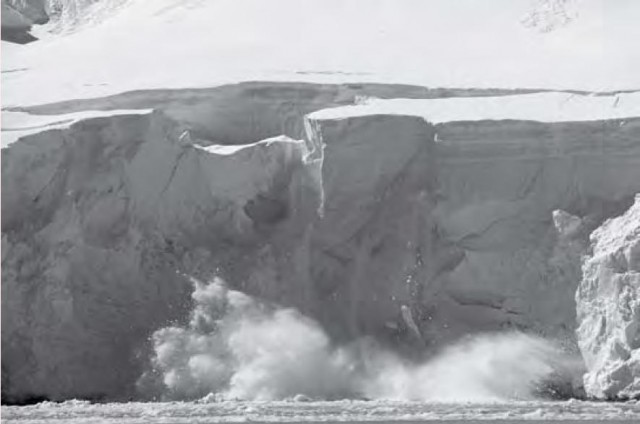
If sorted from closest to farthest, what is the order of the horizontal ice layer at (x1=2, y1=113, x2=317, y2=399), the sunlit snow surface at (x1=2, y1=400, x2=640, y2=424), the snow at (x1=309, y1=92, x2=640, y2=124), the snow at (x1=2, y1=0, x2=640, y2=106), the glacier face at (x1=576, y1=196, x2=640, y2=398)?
1. the sunlit snow surface at (x1=2, y1=400, x2=640, y2=424)
2. the glacier face at (x1=576, y1=196, x2=640, y2=398)
3. the horizontal ice layer at (x1=2, y1=113, x2=317, y2=399)
4. the snow at (x1=309, y1=92, x2=640, y2=124)
5. the snow at (x1=2, y1=0, x2=640, y2=106)

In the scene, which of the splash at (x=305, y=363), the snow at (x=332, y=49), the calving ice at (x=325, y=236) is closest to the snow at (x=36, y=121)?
the calving ice at (x=325, y=236)

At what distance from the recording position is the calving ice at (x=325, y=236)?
13.9 metres

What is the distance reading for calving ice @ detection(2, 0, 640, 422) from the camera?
13875 millimetres

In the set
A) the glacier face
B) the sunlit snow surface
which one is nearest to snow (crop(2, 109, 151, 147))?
the sunlit snow surface

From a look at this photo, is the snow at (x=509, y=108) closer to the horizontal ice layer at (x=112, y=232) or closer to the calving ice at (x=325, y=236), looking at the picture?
the calving ice at (x=325, y=236)

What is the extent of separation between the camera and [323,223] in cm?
1476

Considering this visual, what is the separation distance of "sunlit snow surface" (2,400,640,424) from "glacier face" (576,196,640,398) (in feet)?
1.16

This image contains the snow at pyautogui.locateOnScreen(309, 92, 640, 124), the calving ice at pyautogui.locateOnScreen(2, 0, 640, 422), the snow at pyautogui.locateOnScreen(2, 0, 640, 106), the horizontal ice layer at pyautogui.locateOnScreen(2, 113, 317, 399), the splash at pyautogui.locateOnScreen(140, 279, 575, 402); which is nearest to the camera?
the splash at pyautogui.locateOnScreen(140, 279, 575, 402)

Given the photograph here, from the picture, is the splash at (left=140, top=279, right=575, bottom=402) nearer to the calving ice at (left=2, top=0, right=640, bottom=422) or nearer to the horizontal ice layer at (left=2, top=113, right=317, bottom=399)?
the calving ice at (left=2, top=0, right=640, bottom=422)

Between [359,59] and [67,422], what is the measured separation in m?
6.07

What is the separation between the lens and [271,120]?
15523 millimetres

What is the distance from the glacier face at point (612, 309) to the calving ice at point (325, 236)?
23 mm

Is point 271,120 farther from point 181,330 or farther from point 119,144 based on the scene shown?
point 181,330

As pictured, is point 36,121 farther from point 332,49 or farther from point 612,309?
point 612,309
